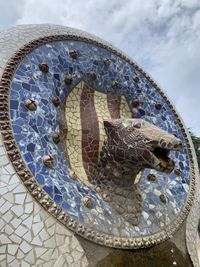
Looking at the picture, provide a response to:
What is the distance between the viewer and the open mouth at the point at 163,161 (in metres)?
5.27

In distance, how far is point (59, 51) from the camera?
21.2 feet

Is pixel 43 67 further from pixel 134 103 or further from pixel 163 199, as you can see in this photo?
pixel 163 199

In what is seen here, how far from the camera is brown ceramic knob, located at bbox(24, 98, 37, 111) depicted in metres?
5.40

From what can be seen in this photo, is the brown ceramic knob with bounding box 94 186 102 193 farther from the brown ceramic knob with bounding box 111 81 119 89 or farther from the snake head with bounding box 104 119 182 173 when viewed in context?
the brown ceramic knob with bounding box 111 81 119 89

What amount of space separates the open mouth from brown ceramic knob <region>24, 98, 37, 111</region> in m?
1.54

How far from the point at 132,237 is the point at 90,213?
613 mm

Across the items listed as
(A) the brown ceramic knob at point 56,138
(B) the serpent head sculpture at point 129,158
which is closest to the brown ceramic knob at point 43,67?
(A) the brown ceramic knob at point 56,138

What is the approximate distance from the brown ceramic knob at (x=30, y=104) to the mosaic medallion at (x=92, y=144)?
0.04 ft

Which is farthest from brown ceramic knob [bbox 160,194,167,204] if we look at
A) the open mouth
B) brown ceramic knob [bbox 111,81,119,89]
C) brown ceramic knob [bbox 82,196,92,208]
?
brown ceramic knob [bbox 111,81,119,89]

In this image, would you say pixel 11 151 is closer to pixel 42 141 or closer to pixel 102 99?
pixel 42 141

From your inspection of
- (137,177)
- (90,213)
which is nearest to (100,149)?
(137,177)

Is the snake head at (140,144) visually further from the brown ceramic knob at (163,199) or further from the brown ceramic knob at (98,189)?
the brown ceramic knob at (163,199)

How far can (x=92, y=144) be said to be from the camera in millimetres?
6215

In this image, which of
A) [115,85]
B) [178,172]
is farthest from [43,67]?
[178,172]
